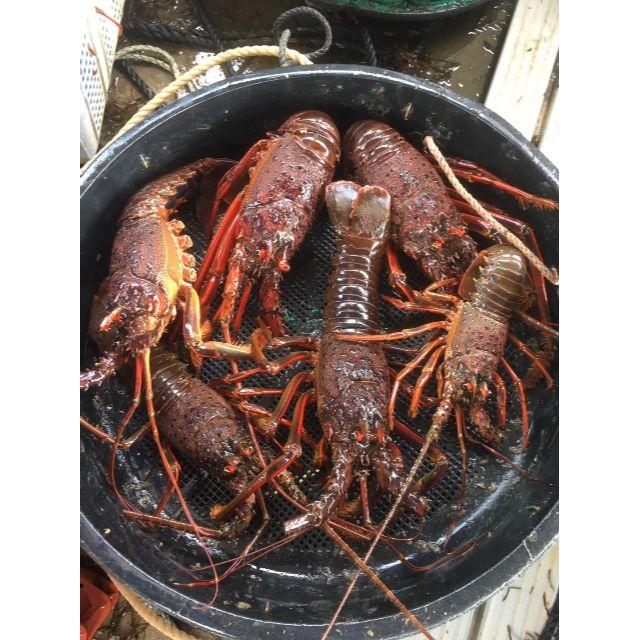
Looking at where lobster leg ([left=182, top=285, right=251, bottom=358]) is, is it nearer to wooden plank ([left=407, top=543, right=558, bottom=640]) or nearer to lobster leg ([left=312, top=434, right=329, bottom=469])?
lobster leg ([left=312, top=434, right=329, bottom=469])

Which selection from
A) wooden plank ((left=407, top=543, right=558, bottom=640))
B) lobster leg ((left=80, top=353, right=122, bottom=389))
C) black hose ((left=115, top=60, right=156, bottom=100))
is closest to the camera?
lobster leg ((left=80, top=353, right=122, bottom=389))

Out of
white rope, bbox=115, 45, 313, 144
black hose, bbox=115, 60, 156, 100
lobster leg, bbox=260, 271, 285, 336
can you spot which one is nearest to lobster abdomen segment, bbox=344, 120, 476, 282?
white rope, bbox=115, 45, 313, 144

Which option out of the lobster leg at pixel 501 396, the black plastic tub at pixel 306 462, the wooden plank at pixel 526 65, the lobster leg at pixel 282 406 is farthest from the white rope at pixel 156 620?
the wooden plank at pixel 526 65

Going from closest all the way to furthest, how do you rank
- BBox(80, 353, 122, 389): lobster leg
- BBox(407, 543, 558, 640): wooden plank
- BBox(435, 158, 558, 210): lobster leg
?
BBox(80, 353, 122, 389): lobster leg, BBox(435, 158, 558, 210): lobster leg, BBox(407, 543, 558, 640): wooden plank

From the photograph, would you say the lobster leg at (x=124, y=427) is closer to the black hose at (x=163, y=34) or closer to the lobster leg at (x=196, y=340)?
the lobster leg at (x=196, y=340)

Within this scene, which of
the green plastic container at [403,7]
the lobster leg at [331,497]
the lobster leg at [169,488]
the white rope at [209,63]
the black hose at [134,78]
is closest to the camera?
the lobster leg at [331,497]

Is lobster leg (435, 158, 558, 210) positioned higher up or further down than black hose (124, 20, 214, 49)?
further down

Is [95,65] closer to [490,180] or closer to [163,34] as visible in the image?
[163,34]
